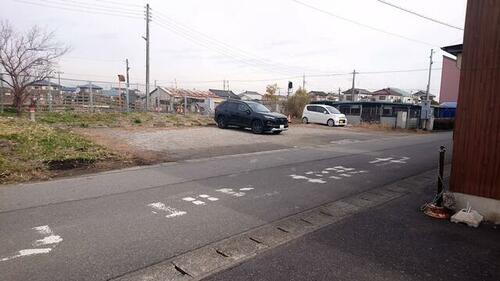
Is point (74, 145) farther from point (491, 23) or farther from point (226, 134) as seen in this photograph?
point (491, 23)

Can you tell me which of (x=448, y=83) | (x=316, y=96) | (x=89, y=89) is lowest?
(x=89, y=89)

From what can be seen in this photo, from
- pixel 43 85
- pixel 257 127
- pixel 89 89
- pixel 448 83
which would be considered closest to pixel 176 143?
pixel 257 127

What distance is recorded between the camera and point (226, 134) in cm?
1803

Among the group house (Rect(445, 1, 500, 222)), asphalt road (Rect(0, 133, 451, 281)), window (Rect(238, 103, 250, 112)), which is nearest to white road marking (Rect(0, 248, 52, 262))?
asphalt road (Rect(0, 133, 451, 281))

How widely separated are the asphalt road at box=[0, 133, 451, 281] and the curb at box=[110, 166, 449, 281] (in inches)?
6.5

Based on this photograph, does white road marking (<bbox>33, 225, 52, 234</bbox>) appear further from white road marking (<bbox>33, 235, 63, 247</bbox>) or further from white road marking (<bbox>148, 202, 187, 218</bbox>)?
white road marking (<bbox>148, 202, 187, 218</bbox>)

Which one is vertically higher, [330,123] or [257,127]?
[257,127]

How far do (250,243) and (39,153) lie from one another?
7440 mm

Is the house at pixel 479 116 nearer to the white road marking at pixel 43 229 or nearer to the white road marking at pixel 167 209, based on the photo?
Result: the white road marking at pixel 167 209

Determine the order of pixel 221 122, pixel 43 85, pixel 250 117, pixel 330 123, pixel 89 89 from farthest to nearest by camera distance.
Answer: pixel 330 123
pixel 89 89
pixel 43 85
pixel 221 122
pixel 250 117

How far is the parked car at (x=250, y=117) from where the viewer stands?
61.7ft

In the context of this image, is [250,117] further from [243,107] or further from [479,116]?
[479,116]

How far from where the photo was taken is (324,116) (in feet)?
98.2

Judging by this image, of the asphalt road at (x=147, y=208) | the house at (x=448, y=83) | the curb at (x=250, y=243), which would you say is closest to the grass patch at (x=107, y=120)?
the asphalt road at (x=147, y=208)
